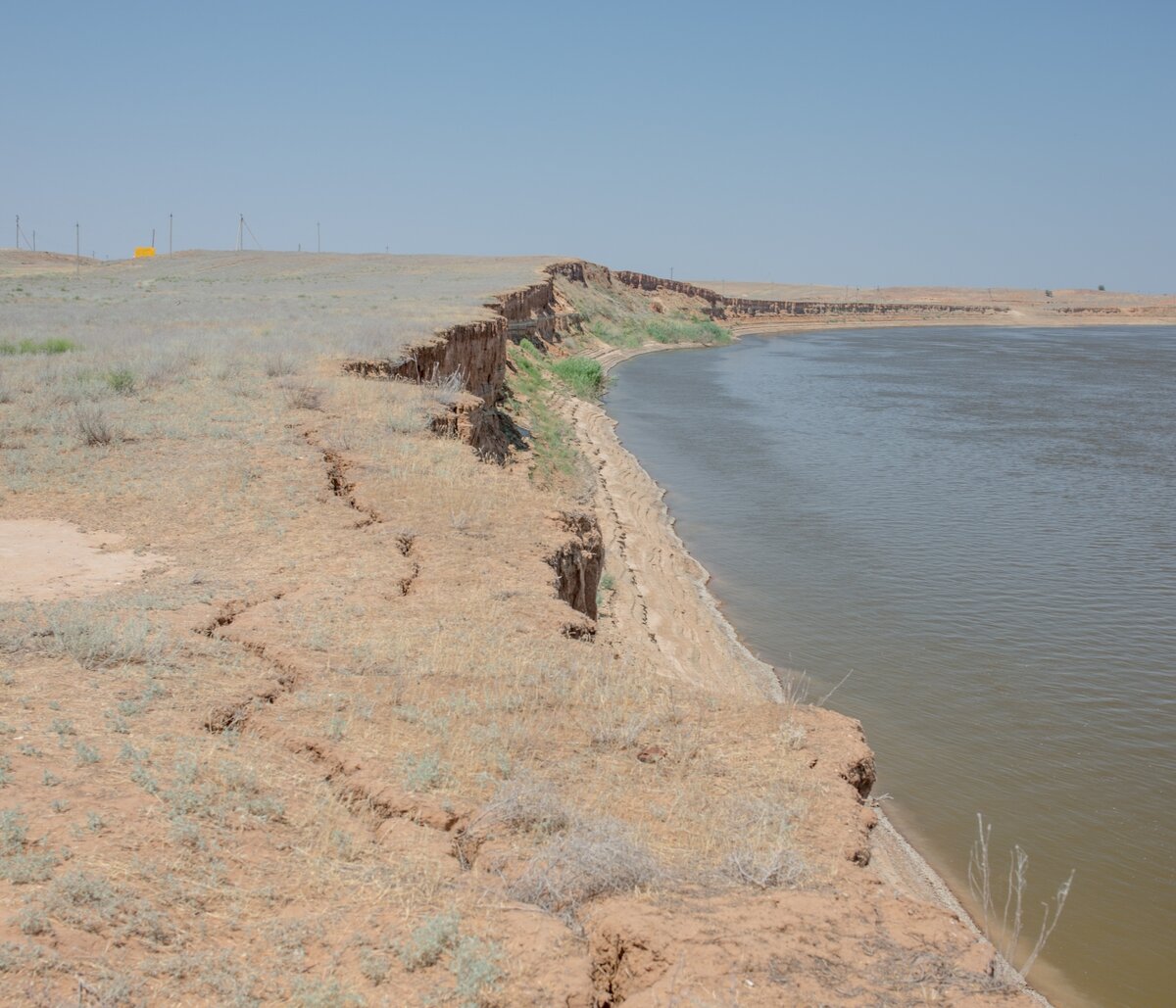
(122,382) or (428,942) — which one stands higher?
(122,382)

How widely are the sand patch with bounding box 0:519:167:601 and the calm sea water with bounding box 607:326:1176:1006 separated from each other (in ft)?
22.3

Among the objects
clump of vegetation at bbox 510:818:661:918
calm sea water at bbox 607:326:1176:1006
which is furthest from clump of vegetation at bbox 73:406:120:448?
clump of vegetation at bbox 510:818:661:918

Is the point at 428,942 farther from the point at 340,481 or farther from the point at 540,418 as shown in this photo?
the point at 540,418

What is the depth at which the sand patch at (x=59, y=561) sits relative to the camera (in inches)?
301

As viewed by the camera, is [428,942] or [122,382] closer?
[428,942]

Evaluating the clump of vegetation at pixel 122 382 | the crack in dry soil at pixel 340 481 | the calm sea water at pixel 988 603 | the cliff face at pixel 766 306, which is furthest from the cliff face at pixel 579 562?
the cliff face at pixel 766 306

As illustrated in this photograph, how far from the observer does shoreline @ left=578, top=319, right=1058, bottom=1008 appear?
757 centimetres

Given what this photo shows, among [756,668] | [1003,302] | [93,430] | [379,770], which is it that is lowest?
[756,668]

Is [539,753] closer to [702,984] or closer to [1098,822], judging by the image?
[702,984]

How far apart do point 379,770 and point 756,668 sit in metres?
7.87

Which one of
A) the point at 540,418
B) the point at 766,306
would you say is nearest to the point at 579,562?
the point at 540,418

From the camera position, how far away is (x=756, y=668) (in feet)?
40.9

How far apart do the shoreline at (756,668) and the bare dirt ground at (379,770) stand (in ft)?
2.56

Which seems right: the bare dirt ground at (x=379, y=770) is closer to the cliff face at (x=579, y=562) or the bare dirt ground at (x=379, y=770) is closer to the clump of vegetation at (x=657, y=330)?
the cliff face at (x=579, y=562)
